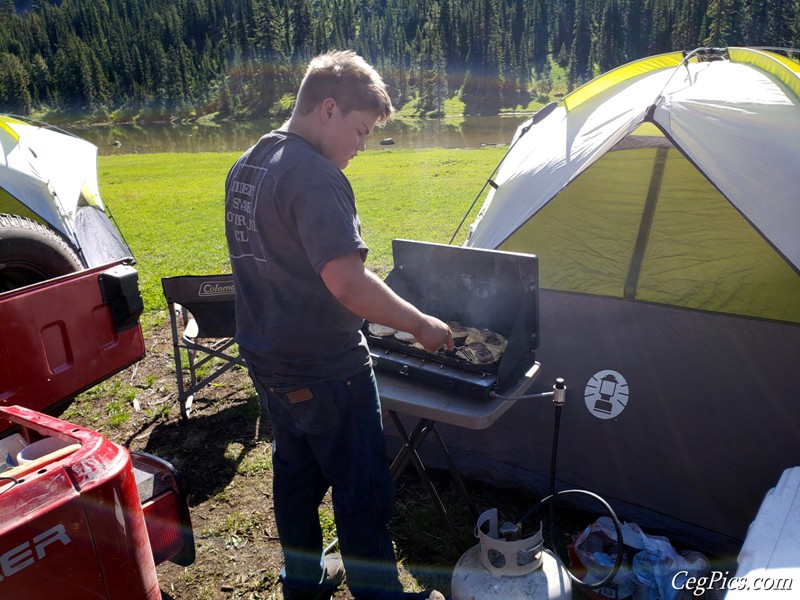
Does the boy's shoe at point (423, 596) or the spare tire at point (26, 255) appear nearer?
the boy's shoe at point (423, 596)

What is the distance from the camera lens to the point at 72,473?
1.54 metres

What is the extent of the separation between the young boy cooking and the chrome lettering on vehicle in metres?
0.80

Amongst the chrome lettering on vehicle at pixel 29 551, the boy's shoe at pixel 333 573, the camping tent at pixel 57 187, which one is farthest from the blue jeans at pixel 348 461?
the camping tent at pixel 57 187

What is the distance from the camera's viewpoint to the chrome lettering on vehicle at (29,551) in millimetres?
1375

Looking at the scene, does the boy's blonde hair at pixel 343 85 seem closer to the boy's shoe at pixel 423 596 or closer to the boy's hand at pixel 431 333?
the boy's hand at pixel 431 333

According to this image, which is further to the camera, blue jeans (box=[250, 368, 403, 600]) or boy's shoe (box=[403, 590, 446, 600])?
boy's shoe (box=[403, 590, 446, 600])

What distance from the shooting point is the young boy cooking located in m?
1.88

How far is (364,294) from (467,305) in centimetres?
115

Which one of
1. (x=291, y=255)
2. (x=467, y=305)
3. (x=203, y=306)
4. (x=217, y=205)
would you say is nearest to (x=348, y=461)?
(x=291, y=255)

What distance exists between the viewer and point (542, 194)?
3303mm

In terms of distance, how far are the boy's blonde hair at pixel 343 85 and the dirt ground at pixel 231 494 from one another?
79.9 inches

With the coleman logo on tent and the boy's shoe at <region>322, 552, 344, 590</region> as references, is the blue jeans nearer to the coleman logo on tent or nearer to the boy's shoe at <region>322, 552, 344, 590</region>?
the boy's shoe at <region>322, 552, 344, 590</region>

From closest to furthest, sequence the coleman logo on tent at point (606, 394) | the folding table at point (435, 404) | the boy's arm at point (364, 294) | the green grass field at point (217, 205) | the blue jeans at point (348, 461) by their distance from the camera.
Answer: the boy's arm at point (364, 294)
the blue jeans at point (348, 461)
the folding table at point (435, 404)
the coleman logo on tent at point (606, 394)
the green grass field at point (217, 205)

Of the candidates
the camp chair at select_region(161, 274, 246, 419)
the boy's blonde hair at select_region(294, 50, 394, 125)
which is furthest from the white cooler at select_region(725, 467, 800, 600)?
the camp chair at select_region(161, 274, 246, 419)
